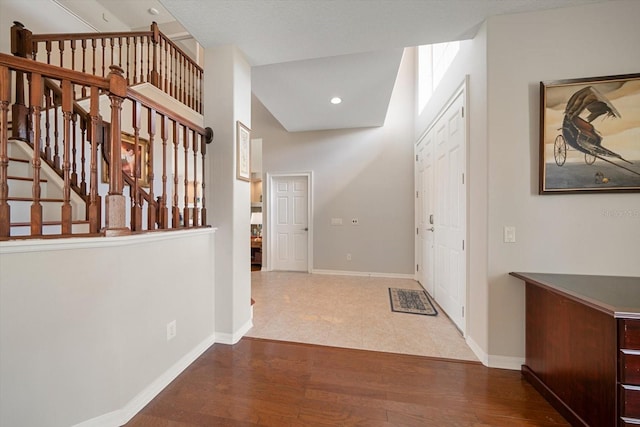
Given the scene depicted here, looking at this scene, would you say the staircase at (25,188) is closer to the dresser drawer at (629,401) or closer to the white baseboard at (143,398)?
the white baseboard at (143,398)

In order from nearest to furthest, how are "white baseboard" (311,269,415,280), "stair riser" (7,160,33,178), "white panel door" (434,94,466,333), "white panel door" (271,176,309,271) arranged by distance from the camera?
"white panel door" (434,94,466,333)
"stair riser" (7,160,33,178)
"white baseboard" (311,269,415,280)
"white panel door" (271,176,309,271)

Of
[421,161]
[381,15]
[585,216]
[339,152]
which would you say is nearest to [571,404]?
[585,216]

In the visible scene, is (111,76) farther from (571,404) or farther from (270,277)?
(270,277)

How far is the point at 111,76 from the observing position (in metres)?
1.39

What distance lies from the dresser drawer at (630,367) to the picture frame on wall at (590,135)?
105 centimetres

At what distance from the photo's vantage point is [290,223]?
196 inches

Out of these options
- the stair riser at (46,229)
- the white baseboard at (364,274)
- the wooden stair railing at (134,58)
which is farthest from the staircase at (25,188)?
the white baseboard at (364,274)

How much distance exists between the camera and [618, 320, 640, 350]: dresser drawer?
42.7 inches

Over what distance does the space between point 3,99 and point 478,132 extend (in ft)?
9.47

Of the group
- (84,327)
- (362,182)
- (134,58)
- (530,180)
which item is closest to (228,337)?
(84,327)

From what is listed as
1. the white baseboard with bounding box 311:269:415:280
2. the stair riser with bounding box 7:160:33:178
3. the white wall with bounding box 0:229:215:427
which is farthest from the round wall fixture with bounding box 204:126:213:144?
the white baseboard with bounding box 311:269:415:280

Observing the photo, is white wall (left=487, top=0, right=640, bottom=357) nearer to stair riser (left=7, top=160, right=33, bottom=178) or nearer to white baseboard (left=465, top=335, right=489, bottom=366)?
white baseboard (left=465, top=335, right=489, bottom=366)

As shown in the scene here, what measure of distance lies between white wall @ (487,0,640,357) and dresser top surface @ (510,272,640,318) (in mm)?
104

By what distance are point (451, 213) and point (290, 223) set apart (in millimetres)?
3134
